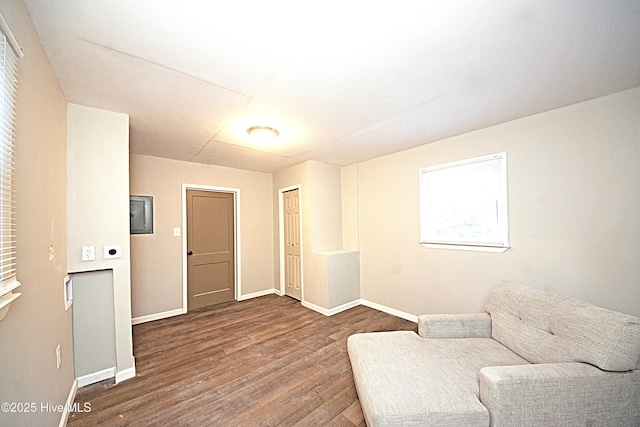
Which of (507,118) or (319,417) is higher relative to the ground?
(507,118)

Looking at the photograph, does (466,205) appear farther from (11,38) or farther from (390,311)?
(11,38)

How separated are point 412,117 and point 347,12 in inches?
58.5

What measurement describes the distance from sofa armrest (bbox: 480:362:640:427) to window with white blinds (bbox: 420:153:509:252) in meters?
1.48

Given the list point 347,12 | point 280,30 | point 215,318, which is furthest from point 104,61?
point 215,318

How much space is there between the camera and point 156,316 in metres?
3.64

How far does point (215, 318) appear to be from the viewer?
367 cm

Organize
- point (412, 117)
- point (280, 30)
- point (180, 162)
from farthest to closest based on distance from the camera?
point (180, 162) < point (412, 117) < point (280, 30)

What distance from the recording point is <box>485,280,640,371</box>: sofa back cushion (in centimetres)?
136

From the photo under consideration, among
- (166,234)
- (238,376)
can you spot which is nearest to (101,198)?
(166,234)

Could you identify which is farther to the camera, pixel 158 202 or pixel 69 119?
pixel 158 202

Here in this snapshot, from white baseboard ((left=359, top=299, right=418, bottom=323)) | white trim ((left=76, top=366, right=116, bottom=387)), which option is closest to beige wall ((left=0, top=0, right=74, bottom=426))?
white trim ((left=76, top=366, right=116, bottom=387))

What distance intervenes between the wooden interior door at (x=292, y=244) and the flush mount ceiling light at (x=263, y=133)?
1653 millimetres

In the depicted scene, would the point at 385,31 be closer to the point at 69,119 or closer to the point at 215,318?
the point at 69,119

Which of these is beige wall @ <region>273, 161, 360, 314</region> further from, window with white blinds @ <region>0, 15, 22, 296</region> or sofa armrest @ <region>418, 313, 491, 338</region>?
window with white blinds @ <region>0, 15, 22, 296</region>
